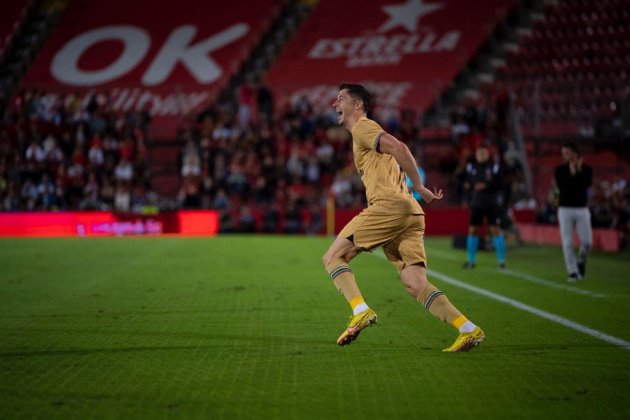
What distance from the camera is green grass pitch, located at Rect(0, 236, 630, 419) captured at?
5.48m

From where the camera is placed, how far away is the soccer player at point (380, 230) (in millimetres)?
7223

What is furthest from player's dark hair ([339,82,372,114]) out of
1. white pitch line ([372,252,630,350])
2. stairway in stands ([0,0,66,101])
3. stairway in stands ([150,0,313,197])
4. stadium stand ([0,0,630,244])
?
stairway in stands ([0,0,66,101])

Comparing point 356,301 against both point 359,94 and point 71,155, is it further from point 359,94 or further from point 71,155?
point 71,155

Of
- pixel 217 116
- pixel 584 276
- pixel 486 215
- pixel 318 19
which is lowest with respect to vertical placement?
pixel 584 276

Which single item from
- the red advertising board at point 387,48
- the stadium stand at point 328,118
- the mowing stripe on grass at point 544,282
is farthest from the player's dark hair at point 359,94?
the red advertising board at point 387,48

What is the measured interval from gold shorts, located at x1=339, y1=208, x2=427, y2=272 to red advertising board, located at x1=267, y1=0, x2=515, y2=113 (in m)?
26.7

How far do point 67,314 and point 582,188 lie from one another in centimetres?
756

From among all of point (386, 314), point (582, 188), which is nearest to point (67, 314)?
point (386, 314)

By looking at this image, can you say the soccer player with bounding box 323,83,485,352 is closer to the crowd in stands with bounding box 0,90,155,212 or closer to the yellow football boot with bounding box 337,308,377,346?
the yellow football boot with bounding box 337,308,377,346

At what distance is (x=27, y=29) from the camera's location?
42125 mm

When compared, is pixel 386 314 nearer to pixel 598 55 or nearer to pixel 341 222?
pixel 341 222

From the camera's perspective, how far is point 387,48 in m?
37.8

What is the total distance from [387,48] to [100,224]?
48.6 ft

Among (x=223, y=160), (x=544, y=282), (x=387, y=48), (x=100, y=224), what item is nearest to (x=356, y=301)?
(x=544, y=282)
